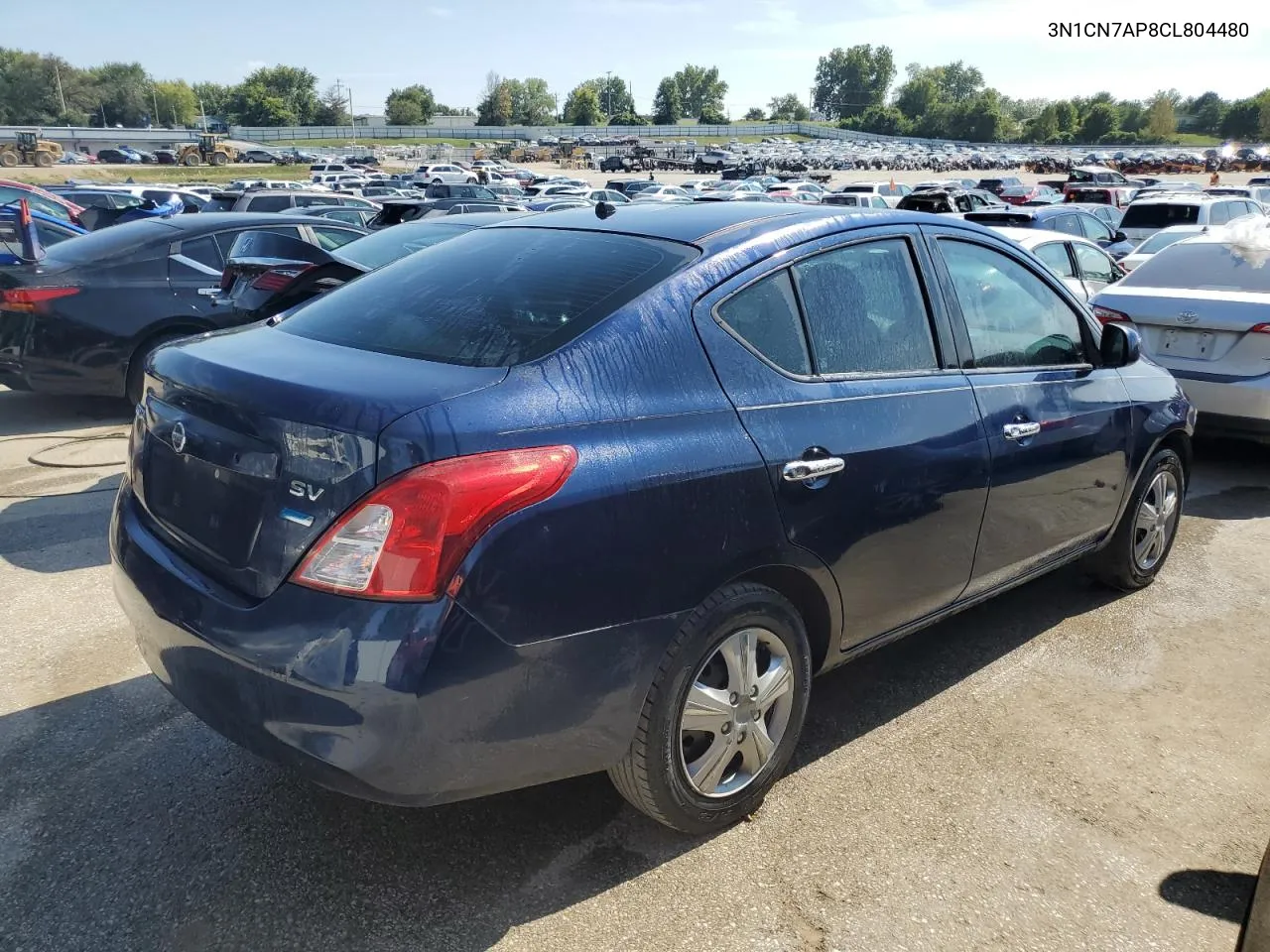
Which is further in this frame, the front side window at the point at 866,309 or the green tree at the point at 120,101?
the green tree at the point at 120,101

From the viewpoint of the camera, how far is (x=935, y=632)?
13.9ft

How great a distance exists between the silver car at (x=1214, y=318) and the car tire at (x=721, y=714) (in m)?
5.00

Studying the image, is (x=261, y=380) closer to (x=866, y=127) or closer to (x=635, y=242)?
(x=635, y=242)

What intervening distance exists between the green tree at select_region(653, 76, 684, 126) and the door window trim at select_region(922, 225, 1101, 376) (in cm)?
18824

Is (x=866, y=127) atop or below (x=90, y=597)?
atop

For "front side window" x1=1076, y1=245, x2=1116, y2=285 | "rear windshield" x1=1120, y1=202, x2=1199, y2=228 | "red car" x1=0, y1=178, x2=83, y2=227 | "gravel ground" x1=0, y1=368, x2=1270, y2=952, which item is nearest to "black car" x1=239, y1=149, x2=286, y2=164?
"red car" x1=0, y1=178, x2=83, y2=227

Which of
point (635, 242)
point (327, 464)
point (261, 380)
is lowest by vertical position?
point (327, 464)

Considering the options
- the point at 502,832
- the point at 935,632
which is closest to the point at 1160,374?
the point at 935,632

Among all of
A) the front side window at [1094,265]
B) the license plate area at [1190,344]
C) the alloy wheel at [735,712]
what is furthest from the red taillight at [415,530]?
the front side window at [1094,265]

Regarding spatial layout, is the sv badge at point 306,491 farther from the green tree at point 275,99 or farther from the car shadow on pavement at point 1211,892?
the green tree at point 275,99

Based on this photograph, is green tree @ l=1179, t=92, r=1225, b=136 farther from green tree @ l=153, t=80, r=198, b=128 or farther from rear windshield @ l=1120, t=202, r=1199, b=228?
green tree @ l=153, t=80, r=198, b=128

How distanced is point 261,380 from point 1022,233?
829 centimetres

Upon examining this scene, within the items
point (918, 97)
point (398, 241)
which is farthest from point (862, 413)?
point (918, 97)

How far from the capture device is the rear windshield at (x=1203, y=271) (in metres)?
6.98
